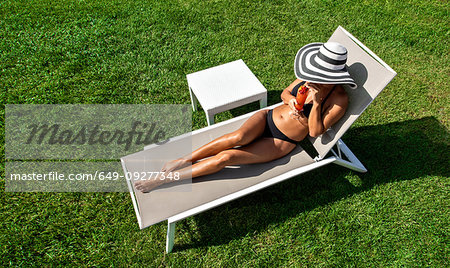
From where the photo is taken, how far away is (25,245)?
340 cm

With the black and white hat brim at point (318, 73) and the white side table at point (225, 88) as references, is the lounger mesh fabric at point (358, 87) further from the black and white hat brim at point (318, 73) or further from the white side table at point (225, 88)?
the white side table at point (225, 88)

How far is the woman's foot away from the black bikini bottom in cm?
97

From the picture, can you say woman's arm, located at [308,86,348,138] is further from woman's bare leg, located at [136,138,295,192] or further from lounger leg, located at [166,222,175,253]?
lounger leg, located at [166,222,175,253]

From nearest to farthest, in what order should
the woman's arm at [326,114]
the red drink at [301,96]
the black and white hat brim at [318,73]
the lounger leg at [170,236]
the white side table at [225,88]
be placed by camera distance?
the black and white hat brim at [318,73] → the lounger leg at [170,236] → the woman's arm at [326,114] → the red drink at [301,96] → the white side table at [225,88]

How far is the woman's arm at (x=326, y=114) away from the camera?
3.17 m

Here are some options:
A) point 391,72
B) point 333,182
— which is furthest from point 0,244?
point 391,72

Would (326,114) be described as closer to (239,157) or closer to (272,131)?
(272,131)

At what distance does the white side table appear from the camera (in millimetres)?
3861

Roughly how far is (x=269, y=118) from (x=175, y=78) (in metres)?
2.21

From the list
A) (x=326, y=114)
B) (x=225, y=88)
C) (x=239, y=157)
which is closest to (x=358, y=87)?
(x=326, y=114)

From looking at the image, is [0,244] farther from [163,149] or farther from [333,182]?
[333,182]

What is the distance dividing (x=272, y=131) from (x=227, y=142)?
21.3 inches

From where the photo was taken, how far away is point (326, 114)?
10.6ft

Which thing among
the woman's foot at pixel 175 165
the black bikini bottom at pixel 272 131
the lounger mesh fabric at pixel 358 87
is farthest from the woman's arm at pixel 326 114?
the woman's foot at pixel 175 165
